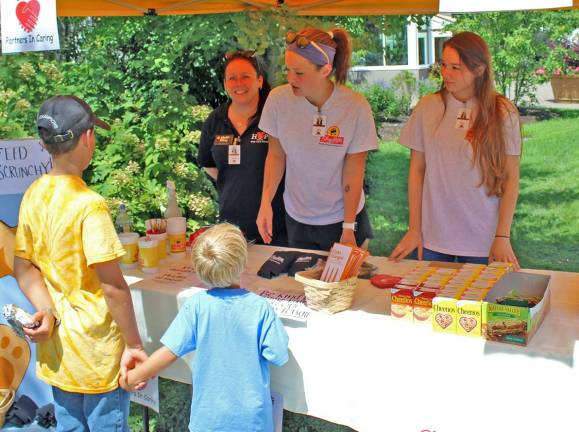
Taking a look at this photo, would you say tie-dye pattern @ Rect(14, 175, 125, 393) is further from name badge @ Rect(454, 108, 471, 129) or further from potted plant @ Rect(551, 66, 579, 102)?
potted plant @ Rect(551, 66, 579, 102)

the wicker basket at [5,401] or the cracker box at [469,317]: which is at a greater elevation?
the cracker box at [469,317]

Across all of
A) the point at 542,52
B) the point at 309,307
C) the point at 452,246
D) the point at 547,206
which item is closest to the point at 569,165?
the point at 547,206

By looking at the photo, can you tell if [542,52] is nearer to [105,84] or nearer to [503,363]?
[105,84]

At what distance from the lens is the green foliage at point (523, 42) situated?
10047 millimetres

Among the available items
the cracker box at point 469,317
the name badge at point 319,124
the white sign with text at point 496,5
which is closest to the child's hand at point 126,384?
the cracker box at point 469,317

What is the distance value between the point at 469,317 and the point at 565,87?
530 inches

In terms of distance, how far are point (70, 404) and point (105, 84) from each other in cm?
441

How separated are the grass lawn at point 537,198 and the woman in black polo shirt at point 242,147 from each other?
3.24 meters

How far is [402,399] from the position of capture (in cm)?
202

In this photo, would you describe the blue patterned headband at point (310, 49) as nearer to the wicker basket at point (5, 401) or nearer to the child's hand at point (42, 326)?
the child's hand at point (42, 326)

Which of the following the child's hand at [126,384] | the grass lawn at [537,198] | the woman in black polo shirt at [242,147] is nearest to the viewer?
the child's hand at [126,384]

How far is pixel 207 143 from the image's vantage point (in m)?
3.42

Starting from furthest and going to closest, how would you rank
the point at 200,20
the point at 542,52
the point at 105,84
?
the point at 542,52
the point at 105,84
the point at 200,20

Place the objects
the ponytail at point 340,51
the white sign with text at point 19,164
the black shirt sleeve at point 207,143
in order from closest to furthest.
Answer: the ponytail at point 340,51, the white sign with text at point 19,164, the black shirt sleeve at point 207,143
